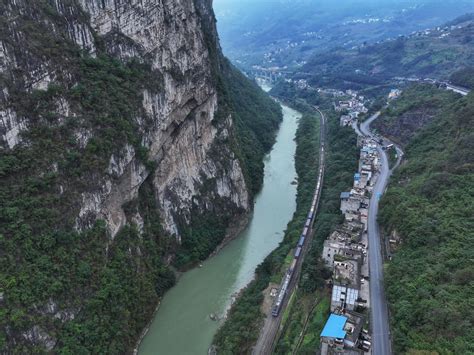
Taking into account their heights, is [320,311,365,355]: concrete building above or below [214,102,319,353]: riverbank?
above

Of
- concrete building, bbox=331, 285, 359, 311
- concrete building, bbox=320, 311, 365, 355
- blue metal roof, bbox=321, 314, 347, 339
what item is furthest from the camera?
concrete building, bbox=331, 285, 359, 311

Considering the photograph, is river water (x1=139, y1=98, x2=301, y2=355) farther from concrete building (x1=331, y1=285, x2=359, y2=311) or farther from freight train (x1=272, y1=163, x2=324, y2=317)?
concrete building (x1=331, y1=285, x2=359, y2=311)

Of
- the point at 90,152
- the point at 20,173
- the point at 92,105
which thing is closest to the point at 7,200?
the point at 20,173

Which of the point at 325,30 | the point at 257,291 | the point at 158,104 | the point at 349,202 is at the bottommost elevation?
the point at 257,291

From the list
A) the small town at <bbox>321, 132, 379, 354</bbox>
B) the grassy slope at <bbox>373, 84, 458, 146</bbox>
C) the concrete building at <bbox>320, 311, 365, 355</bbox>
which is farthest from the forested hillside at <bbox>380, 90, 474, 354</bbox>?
the grassy slope at <bbox>373, 84, 458, 146</bbox>

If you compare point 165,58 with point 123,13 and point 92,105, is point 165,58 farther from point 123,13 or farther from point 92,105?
point 92,105

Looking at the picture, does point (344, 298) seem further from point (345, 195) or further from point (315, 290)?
point (345, 195)

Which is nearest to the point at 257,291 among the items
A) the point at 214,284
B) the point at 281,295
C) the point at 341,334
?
the point at 281,295
